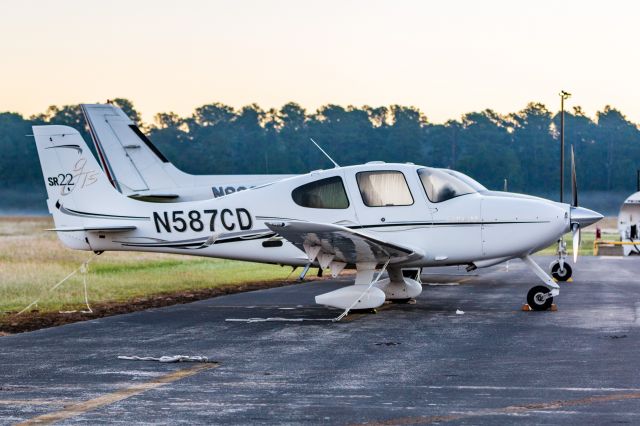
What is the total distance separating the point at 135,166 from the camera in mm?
28562

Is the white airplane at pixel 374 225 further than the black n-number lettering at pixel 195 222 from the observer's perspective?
No

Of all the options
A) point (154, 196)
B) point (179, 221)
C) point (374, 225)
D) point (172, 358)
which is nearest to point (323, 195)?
point (374, 225)

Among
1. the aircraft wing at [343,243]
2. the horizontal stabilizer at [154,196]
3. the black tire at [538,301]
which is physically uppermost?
the horizontal stabilizer at [154,196]

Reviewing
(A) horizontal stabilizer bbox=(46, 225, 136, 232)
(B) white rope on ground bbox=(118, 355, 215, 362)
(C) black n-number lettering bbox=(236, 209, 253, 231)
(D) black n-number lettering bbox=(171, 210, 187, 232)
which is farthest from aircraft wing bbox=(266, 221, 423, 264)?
(A) horizontal stabilizer bbox=(46, 225, 136, 232)

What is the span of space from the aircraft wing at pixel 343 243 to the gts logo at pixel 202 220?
1771 mm

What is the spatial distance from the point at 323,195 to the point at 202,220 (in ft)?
6.89

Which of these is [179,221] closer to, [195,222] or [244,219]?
[195,222]

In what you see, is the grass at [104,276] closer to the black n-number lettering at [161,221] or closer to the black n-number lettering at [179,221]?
the black n-number lettering at [161,221]

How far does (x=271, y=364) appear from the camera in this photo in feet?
36.5

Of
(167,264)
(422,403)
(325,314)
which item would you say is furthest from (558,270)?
(422,403)

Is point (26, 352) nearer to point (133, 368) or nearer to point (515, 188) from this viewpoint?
point (133, 368)

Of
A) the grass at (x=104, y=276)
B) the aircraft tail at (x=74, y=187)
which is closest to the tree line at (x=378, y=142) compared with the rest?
the grass at (x=104, y=276)

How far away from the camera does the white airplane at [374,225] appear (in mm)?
16141

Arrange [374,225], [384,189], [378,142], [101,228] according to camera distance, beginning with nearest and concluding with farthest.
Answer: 1. [374,225]
2. [384,189]
3. [101,228]
4. [378,142]
